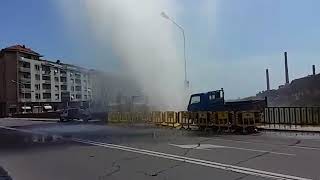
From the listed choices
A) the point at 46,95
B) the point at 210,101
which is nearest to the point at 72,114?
the point at 210,101

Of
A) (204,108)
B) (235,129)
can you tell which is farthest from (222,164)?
(204,108)

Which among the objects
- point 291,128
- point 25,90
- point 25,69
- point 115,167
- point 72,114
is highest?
point 25,69

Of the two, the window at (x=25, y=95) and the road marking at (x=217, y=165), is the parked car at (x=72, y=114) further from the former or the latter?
the window at (x=25, y=95)

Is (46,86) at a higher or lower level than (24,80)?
lower

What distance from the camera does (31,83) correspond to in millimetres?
140000

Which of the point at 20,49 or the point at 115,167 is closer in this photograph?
the point at 115,167

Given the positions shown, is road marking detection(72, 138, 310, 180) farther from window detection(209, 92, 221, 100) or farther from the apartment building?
the apartment building

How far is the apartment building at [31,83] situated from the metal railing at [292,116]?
103 meters

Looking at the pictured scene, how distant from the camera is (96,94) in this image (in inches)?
Result: 2672

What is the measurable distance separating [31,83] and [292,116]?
119496 mm

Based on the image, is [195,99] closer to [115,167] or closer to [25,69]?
→ [115,167]

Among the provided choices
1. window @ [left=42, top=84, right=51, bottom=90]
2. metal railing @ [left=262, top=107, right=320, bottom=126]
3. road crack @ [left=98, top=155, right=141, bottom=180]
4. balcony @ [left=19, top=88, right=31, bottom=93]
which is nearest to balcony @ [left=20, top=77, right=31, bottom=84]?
balcony @ [left=19, top=88, right=31, bottom=93]

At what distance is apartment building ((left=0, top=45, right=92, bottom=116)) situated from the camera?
444 feet

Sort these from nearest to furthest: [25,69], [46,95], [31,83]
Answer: [25,69], [31,83], [46,95]
